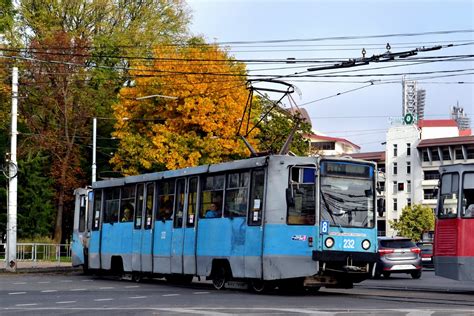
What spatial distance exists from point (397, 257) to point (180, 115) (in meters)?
23.1

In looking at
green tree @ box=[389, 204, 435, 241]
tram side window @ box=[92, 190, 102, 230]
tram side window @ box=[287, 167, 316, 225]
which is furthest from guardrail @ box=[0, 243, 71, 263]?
green tree @ box=[389, 204, 435, 241]

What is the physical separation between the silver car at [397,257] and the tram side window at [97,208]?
378 inches

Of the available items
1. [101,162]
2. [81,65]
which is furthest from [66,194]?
[81,65]

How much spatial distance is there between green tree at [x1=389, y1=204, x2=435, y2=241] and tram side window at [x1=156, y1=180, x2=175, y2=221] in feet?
269

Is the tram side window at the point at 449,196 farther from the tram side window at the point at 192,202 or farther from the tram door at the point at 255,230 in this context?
the tram side window at the point at 192,202

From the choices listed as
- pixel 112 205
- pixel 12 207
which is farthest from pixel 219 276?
pixel 12 207

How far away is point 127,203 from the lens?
3231 cm

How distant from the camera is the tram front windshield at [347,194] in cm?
2423

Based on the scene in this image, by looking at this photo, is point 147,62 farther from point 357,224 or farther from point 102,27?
point 357,224

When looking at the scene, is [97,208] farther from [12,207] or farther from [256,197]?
[256,197]

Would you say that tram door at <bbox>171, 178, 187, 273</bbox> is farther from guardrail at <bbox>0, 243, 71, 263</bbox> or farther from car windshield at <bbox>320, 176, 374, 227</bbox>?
guardrail at <bbox>0, 243, 71, 263</bbox>

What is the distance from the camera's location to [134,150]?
185ft

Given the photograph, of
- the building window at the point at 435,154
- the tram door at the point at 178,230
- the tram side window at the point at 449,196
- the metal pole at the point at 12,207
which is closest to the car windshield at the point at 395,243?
the tram side window at the point at 449,196

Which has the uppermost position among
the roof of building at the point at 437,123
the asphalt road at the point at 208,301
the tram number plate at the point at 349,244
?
the roof of building at the point at 437,123
